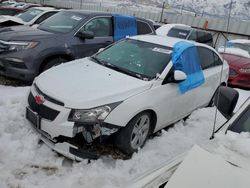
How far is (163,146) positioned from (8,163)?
84.1 inches

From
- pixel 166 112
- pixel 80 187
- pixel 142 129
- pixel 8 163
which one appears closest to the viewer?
pixel 80 187

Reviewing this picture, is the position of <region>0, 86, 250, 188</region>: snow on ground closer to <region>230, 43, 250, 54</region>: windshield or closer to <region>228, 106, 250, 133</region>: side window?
<region>228, 106, 250, 133</region>: side window

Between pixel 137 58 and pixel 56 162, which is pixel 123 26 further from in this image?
pixel 56 162

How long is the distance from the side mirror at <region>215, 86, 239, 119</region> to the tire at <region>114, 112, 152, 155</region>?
1164 mm

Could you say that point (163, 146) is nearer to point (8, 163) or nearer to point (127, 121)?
point (127, 121)

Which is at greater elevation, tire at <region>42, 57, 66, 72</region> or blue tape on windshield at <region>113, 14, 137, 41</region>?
blue tape on windshield at <region>113, 14, 137, 41</region>

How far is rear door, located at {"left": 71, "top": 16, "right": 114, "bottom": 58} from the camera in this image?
21.6 ft

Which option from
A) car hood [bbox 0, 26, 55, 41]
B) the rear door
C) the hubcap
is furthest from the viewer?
the rear door

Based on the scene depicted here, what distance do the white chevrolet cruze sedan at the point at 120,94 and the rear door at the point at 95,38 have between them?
5.01 ft

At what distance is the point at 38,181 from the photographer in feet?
10.8

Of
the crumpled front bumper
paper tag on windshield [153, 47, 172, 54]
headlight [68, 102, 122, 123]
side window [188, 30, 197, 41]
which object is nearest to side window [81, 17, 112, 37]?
paper tag on windshield [153, 47, 172, 54]

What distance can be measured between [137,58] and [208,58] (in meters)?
1.69

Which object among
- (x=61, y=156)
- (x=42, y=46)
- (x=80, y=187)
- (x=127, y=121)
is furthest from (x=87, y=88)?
(x=42, y=46)

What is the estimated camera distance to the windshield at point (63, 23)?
21.8 feet
